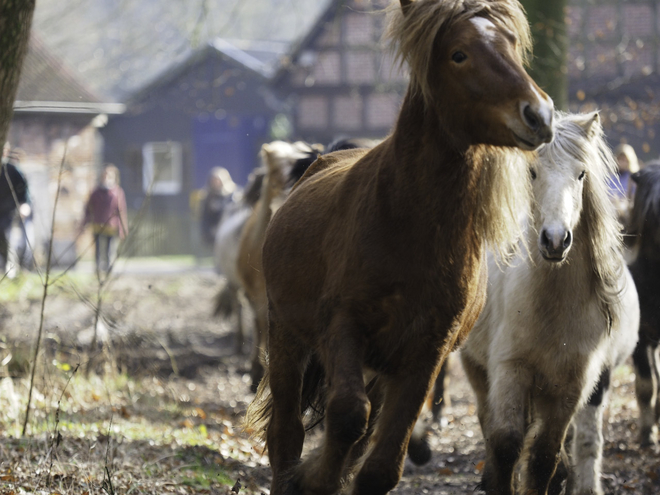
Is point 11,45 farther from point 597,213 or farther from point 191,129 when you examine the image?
point 191,129

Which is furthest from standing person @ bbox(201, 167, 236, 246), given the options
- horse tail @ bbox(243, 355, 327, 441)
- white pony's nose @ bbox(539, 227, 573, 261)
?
white pony's nose @ bbox(539, 227, 573, 261)

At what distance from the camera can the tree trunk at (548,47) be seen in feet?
27.3

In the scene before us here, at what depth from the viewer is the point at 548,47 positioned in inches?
332

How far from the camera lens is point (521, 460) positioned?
484 centimetres

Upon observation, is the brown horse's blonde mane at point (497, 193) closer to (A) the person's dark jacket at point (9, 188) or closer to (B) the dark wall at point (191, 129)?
(A) the person's dark jacket at point (9, 188)

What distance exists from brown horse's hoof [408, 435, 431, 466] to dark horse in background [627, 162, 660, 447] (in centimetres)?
242

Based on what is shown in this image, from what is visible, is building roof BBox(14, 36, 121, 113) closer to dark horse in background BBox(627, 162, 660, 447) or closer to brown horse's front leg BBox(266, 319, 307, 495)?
dark horse in background BBox(627, 162, 660, 447)

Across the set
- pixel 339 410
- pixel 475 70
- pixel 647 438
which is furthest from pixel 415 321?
pixel 647 438

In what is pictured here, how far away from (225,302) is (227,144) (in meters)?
26.9

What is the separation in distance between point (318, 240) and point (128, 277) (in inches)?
699

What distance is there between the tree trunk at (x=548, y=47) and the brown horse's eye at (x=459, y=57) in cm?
543

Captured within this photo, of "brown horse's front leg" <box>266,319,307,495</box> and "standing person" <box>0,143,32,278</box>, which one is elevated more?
"standing person" <box>0,143,32,278</box>

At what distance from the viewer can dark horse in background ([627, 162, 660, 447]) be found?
6.55 m

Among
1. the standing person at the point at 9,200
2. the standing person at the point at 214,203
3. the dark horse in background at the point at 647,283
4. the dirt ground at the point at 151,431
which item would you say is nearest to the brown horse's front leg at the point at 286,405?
the dirt ground at the point at 151,431
